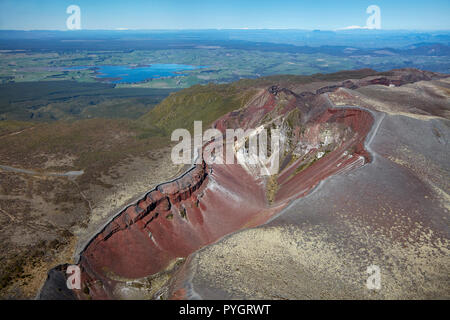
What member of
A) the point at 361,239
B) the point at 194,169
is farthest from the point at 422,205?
the point at 194,169

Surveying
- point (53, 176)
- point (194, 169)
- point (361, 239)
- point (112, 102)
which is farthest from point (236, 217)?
point (112, 102)

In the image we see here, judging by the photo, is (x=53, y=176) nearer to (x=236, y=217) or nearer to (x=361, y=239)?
(x=236, y=217)

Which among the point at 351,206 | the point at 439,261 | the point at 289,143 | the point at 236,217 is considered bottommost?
the point at 236,217

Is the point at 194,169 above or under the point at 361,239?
above
